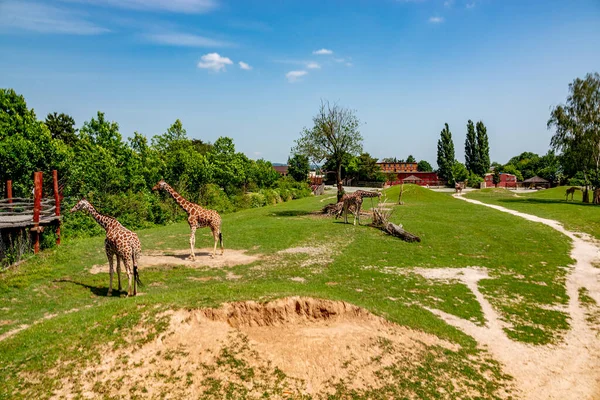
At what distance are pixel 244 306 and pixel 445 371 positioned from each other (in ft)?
19.7

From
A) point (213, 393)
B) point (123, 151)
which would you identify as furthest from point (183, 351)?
point (123, 151)

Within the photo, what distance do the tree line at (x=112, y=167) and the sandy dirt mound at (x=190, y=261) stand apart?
38.4ft

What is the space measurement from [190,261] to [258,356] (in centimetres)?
1054

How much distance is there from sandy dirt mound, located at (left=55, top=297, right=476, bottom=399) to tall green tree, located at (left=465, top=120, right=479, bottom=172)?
102m

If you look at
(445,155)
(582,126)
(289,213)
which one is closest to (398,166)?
(445,155)

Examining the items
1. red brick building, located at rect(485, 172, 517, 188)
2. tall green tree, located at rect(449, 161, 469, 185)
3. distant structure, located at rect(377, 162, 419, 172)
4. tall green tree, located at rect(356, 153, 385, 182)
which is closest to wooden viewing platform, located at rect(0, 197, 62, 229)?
tall green tree, located at rect(356, 153, 385, 182)

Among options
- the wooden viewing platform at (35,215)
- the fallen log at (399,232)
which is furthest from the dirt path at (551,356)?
the wooden viewing platform at (35,215)

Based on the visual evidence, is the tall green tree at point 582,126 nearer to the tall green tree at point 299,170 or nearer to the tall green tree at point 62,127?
the tall green tree at point 299,170

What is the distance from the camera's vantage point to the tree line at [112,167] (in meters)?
26.4

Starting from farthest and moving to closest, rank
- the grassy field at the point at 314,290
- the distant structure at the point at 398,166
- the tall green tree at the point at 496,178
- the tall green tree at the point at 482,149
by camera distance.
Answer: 1. the distant structure at the point at 398,166
2. the tall green tree at the point at 482,149
3. the tall green tree at the point at 496,178
4. the grassy field at the point at 314,290

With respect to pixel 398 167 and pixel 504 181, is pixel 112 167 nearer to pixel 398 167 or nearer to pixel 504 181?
pixel 504 181

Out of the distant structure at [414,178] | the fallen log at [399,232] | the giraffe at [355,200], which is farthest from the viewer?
the distant structure at [414,178]

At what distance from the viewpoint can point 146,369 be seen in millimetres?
9109

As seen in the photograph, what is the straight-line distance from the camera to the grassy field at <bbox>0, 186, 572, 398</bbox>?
9.68 metres
